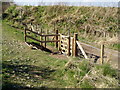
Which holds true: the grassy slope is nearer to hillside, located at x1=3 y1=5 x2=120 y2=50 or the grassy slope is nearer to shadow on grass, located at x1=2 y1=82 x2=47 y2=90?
shadow on grass, located at x1=2 y1=82 x2=47 y2=90

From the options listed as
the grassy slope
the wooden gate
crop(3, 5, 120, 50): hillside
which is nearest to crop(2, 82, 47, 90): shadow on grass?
the grassy slope

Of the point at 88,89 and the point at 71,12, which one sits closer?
the point at 88,89

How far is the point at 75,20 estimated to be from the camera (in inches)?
1017

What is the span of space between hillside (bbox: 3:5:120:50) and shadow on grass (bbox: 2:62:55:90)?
8.09 metres

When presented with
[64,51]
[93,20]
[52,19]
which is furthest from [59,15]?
[64,51]

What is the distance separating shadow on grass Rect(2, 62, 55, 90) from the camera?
6.95 metres

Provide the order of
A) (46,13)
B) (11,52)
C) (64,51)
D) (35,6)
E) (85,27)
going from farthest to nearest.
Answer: (35,6), (46,13), (85,27), (64,51), (11,52)

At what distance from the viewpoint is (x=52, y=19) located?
94.6ft

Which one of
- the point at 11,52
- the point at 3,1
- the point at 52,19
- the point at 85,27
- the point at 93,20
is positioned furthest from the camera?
the point at 3,1

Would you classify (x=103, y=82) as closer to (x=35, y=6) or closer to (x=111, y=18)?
(x=111, y=18)

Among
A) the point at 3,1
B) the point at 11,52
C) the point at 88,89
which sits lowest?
the point at 88,89

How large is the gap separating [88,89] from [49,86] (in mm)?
1380

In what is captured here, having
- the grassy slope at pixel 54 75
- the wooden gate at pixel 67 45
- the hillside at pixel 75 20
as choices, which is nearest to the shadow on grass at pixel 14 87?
the grassy slope at pixel 54 75

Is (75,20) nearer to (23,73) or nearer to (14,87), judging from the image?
(23,73)
